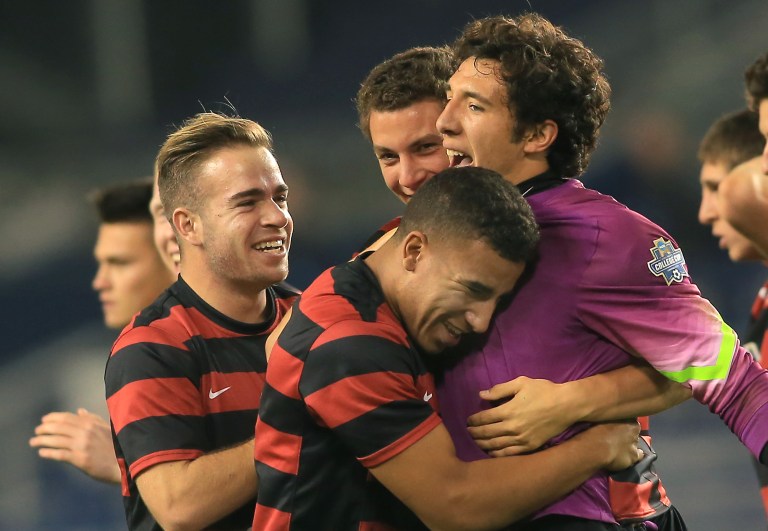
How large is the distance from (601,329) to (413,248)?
45 centimetres

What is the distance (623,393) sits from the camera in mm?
2395

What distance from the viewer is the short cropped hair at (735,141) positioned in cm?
483

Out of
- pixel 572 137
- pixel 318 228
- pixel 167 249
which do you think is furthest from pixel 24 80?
pixel 572 137

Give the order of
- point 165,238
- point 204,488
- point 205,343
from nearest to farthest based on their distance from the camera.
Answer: point 204,488 → point 205,343 → point 165,238

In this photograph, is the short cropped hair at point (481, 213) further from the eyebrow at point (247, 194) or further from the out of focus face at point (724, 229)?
the out of focus face at point (724, 229)

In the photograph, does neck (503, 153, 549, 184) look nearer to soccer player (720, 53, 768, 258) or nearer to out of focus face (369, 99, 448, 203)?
out of focus face (369, 99, 448, 203)

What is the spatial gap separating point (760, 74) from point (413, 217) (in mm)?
1523

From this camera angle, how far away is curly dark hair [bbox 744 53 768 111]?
3.32 meters

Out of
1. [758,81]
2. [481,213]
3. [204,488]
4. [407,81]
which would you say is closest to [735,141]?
[758,81]

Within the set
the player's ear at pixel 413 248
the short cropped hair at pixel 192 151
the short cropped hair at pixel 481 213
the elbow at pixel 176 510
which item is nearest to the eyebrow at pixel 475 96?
the short cropped hair at pixel 481 213

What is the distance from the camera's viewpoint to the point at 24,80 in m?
8.85

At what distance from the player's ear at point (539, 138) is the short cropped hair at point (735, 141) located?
2.54 metres

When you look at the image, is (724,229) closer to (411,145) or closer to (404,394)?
(411,145)

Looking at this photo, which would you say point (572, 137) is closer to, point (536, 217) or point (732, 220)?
point (536, 217)
